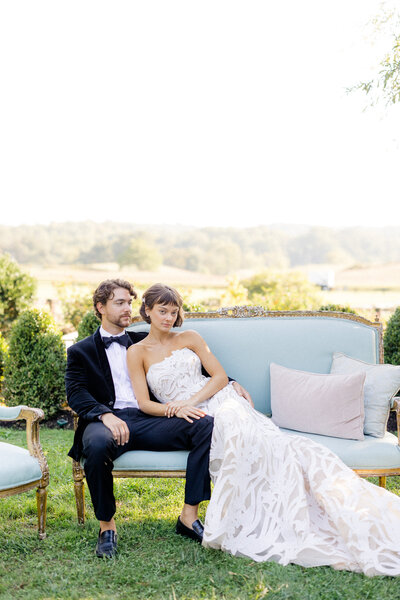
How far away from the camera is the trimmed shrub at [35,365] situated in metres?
5.27

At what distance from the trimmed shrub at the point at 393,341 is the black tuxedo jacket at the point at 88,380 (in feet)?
8.73

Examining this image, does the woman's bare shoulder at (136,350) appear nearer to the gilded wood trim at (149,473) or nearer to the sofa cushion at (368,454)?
the gilded wood trim at (149,473)

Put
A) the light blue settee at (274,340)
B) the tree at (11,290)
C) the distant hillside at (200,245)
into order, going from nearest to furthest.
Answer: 1. the light blue settee at (274,340)
2. the tree at (11,290)
3. the distant hillside at (200,245)

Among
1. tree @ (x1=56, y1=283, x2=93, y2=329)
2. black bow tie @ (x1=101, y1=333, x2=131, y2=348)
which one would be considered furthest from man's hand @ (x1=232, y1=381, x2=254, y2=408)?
tree @ (x1=56, y1=283, x2=93, y2=329)

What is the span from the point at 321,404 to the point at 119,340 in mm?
1278

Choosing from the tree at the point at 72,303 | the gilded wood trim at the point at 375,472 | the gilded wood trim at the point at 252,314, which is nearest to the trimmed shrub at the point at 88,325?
the gilded wood trim at the point at 252,314

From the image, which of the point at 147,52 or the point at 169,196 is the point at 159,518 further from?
the point at 169,196

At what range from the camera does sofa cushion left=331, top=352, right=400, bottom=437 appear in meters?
3.24

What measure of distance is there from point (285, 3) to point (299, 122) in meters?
18.2

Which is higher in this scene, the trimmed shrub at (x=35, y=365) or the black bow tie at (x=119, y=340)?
the black bow tie at (x=119, y=340)

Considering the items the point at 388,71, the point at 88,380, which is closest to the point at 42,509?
the point at 88,380

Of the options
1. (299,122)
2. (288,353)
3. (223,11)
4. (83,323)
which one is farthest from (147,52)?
(288,353)

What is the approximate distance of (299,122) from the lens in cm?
2830

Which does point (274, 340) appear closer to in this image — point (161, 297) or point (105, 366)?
point (161, 297)
